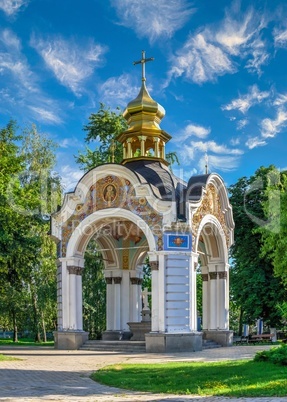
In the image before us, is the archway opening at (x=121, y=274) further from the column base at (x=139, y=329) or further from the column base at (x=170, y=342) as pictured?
the column base at (x=170, y=342)

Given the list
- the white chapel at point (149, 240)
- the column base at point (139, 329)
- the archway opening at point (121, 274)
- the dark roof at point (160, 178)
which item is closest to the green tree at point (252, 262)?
the white chapel at point (149, 240)

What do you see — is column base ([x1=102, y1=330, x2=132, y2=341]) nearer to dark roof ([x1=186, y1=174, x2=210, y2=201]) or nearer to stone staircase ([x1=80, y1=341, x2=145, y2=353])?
stone staircase ([x1=80, y1=341, x2=145, y2=353])

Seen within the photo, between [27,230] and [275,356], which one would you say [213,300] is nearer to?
[27,230]

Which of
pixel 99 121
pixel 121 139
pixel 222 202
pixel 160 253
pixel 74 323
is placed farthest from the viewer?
pixel 99 121

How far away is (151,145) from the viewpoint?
72.2ft

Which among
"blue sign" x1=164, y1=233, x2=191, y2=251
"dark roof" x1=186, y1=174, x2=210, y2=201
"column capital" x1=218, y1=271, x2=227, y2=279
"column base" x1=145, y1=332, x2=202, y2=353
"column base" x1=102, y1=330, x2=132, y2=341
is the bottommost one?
"column base" x1=102, y1=330, x2=132, y2=341

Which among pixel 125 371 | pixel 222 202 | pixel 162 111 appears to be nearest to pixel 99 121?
pixel 162 111

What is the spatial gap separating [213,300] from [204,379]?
11.5 m

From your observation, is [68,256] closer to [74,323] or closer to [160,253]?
[74,323]

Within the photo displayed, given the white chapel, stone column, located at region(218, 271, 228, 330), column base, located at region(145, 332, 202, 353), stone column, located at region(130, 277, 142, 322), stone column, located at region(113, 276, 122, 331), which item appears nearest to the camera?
column base, located at region(145, 332, 202, 353)

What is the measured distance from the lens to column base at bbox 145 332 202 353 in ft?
55.0

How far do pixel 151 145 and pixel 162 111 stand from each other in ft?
5.26

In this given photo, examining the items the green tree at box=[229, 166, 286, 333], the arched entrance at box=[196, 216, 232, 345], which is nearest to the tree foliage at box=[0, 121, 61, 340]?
the arched entrance at box=[196, 216, 232, 345]

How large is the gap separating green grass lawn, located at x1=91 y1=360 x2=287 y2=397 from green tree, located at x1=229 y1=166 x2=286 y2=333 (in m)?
14.7
